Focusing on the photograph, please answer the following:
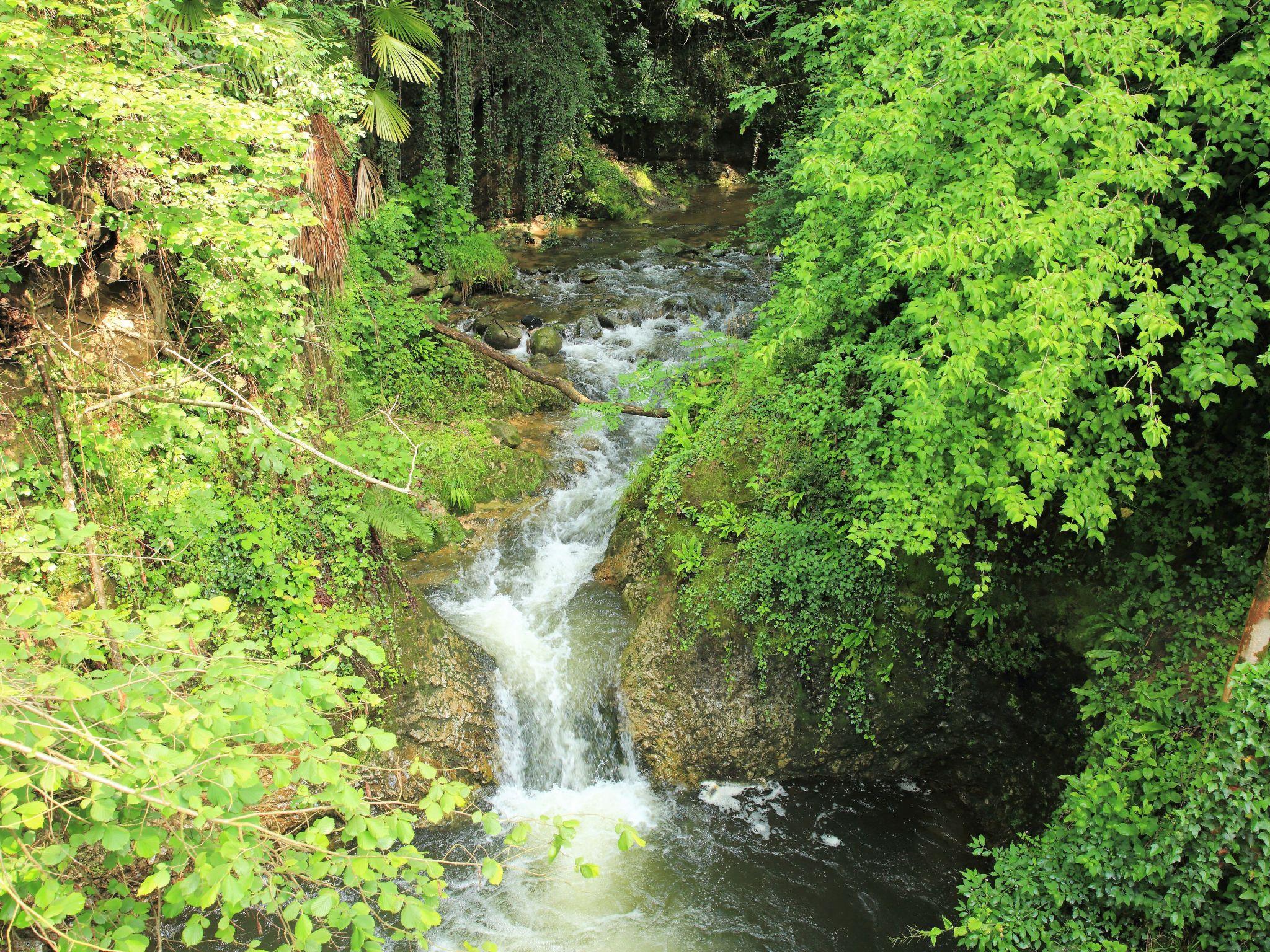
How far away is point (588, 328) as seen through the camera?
13.5 metres

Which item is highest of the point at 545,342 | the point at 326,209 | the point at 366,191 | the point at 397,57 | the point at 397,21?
the point at 397,21

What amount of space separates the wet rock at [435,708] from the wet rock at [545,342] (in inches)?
260

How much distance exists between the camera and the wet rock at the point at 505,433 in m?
10.4

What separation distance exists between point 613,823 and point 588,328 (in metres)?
9.20

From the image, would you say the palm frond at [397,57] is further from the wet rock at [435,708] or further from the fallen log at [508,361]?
the wet rock at [435,708]

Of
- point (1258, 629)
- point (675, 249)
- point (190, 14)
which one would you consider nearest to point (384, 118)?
point (190, 14)

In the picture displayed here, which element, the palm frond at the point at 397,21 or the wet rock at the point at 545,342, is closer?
the palm frond at the point at 397,21

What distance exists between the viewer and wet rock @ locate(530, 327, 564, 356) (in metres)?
12.8

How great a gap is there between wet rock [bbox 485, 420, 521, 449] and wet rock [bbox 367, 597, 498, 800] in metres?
3.66

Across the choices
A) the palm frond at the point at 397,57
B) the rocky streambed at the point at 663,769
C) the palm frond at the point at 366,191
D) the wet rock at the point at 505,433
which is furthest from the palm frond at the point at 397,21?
the rocky streambed at the point at 663,769

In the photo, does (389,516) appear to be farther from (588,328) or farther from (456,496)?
(588,328)

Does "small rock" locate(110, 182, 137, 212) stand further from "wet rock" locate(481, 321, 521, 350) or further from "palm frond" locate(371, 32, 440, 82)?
"wet rock" locate(481, 321, 521, 350)

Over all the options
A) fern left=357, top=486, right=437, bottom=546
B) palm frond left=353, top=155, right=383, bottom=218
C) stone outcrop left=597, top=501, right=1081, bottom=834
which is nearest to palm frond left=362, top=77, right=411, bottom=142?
palm frond left=353, top=155, right=383, bottom=218

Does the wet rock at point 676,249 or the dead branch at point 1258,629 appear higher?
the wet rock at point 676,249
